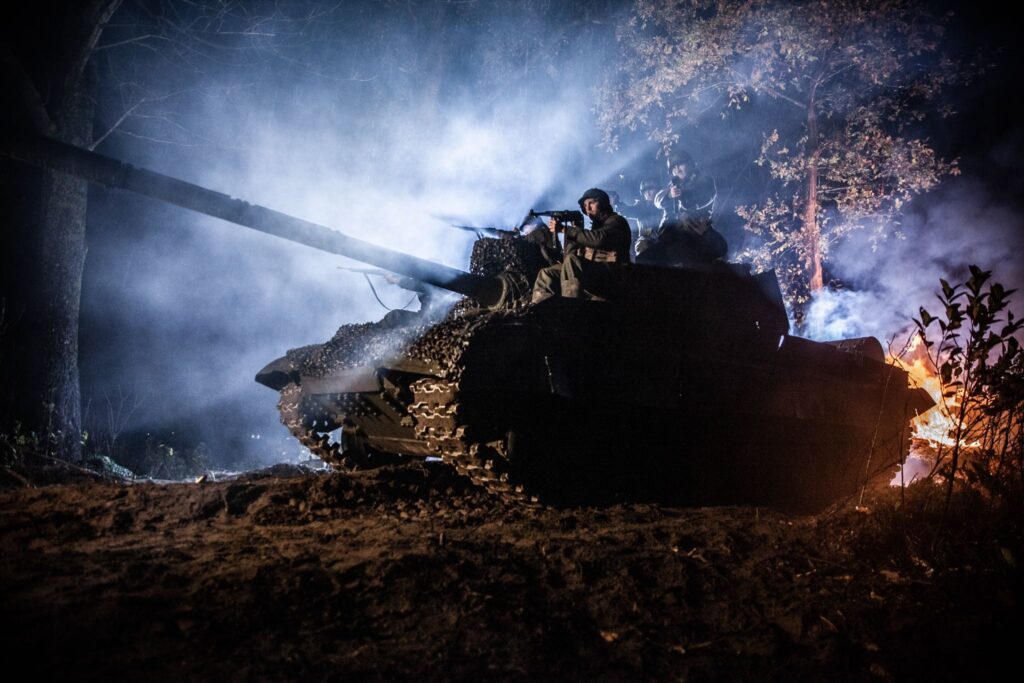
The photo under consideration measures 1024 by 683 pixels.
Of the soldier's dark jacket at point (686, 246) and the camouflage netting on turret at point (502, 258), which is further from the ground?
the soldier's dark jacket at point (686, 246)

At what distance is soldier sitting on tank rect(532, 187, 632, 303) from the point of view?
5988 millimetres

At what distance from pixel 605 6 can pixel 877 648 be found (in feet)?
64.0

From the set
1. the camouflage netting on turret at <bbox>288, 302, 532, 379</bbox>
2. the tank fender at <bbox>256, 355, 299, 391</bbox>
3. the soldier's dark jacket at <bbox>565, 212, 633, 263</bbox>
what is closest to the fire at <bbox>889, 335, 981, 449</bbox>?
the soldier's dark jacket at <bbox>565, 212, 633, 263</bbox>

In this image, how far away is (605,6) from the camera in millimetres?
18562

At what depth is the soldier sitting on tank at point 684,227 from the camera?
8.73m

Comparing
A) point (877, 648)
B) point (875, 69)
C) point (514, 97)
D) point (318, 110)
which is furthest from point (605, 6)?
point (877, 648)

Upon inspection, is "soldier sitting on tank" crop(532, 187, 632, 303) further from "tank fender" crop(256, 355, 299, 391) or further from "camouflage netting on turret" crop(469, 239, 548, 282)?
"tank fender" crop(256, 355, 299, 391)

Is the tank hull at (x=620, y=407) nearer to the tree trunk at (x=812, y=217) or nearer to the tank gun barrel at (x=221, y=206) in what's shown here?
the tank gun barrel at (x=221, y=206)

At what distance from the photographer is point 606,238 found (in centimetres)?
687

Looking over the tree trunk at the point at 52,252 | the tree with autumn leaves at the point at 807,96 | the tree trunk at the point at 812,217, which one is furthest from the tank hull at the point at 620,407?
the tree with autumn leaves at the point at 807,96

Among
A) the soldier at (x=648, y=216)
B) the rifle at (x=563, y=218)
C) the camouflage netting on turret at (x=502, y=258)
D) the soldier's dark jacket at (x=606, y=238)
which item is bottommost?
the camouflage netting on turret at (x=502, y=258)

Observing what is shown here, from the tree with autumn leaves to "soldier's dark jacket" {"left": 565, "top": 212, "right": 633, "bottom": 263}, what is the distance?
37.0 feet

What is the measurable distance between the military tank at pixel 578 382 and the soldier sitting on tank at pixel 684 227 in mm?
871

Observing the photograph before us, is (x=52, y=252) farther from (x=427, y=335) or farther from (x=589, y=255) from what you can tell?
(x=589, y=255)
